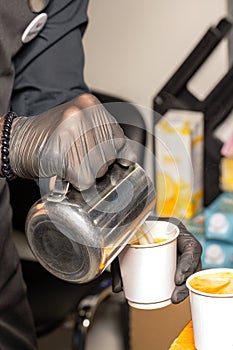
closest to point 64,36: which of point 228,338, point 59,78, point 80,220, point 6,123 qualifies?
point 59,78

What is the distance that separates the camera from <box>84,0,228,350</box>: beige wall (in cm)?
216

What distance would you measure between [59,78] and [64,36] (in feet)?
0.24

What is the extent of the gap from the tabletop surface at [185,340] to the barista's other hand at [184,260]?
0.04 meters

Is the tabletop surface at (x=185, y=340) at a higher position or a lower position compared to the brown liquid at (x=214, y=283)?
lower

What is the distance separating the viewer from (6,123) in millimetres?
1010

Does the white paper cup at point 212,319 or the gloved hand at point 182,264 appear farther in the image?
the gloved hand at point 182,264

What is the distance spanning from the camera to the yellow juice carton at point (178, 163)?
3.57 feet

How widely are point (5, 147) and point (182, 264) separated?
0.29m

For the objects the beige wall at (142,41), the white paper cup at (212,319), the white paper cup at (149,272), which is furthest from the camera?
the beige wall at (142,41)

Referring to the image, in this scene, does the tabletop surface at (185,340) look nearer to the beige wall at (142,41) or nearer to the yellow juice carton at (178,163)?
the yellow juice carton at (178,163)

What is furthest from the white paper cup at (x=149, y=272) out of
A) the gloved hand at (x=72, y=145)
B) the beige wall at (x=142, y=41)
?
the beige wall at (x=142, y=41)

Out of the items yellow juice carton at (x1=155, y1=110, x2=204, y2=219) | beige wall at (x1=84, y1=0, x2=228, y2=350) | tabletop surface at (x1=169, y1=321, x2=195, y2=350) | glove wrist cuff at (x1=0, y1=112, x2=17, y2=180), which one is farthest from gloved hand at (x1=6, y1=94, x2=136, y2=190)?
beige wall at (x1=84, y1=0, x2=228, y2=350)

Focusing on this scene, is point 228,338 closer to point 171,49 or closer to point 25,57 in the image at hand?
point 25,57

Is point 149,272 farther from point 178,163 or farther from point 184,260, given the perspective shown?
point 178,163
